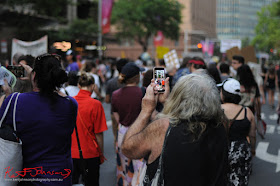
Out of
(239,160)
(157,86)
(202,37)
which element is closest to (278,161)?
(239,160)

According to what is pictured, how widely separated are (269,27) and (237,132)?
5452 centimetres

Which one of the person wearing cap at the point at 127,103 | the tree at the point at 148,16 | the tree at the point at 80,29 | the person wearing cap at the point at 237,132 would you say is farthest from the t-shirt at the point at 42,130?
the tree at the point at 148,16

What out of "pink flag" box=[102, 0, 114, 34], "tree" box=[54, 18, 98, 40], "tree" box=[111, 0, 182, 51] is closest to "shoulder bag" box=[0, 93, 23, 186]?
"pink flag" box=[102, 0, 114, 34]

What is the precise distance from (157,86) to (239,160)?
2083mm

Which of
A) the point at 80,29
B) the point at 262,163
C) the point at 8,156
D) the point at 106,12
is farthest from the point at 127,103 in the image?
the point at 80,29

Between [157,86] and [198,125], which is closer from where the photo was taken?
[198,125]

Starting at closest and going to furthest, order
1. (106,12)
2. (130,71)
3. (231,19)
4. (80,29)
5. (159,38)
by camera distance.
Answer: (130,71) → (106,12) → (80,29) → (159,38) → (231,19)

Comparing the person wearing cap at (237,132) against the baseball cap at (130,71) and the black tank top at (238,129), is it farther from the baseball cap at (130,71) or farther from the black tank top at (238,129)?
the baseball cap at (130,71)

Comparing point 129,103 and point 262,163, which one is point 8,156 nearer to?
point 129,103

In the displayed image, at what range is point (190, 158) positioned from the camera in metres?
2.46

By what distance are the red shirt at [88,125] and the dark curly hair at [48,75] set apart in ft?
4.96

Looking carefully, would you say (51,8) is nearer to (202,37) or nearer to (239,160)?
(239,160)

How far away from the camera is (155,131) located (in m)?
2.68

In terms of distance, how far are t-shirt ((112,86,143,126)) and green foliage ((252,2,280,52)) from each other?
46101 mm
